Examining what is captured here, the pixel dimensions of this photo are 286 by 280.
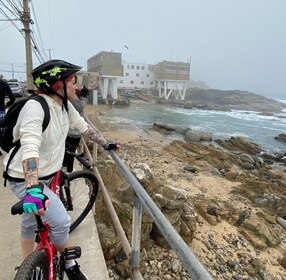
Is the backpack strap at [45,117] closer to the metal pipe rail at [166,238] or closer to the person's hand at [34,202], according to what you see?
the person's hand at [34,202]

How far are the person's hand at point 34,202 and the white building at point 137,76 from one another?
242 ft

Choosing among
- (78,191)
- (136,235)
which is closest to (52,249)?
(136,235)

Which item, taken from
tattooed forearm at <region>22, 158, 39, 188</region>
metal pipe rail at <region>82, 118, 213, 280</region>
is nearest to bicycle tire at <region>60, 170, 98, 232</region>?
metal pipe rail at <region>82, 118, 213, 280</region>

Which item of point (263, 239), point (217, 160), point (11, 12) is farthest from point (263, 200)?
point (11, 12)

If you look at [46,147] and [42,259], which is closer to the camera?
[42,259]

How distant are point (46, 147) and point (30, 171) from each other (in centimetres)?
33

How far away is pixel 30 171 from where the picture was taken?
1654mm

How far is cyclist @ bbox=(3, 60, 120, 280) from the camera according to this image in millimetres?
1703

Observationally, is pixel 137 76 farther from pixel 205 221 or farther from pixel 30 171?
pixel 30 171

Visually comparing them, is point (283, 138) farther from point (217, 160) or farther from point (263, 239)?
point (263, 239)

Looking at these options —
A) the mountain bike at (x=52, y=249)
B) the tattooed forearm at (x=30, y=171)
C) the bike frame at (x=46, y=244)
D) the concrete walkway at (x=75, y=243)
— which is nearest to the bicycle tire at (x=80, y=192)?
the mountain bike at (x=52, y=249)

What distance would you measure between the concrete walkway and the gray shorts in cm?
79

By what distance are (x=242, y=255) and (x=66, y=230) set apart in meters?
5.22

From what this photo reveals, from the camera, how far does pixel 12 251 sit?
283 cm
